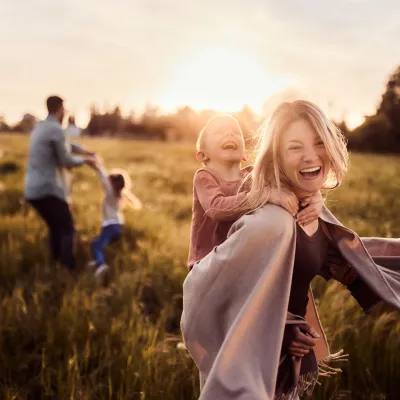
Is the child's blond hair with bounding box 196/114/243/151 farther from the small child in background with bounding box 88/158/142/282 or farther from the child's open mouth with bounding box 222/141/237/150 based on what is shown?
the small child in background with bounding box 88/158/142/282

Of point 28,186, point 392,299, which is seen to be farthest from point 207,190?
point 28,186

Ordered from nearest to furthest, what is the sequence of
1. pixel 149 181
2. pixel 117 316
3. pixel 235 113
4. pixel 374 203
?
pixel 235 113, pixel 117 316, pixel 374 203, pixel 149 181

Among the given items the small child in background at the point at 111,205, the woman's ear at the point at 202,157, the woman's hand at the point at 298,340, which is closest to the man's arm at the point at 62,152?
the small child in background at the point at 111,205

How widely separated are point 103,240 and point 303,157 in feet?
14.1

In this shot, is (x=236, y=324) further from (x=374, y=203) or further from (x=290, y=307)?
(x=374, y=203)

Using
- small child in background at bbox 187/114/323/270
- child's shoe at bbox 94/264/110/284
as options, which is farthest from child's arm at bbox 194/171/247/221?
child's shoe at bbox 94/264/110/284

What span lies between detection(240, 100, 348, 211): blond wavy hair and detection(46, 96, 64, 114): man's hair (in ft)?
13.0

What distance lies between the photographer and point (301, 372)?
70.8 inches

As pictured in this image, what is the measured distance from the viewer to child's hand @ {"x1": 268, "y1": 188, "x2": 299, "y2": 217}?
60.9 inches

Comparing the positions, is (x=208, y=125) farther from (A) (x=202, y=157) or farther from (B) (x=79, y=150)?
(B) (x=79, y=150)

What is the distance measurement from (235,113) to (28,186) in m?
3.78

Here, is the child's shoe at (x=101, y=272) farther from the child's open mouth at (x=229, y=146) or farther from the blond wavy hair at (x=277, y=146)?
the blond wavy hair at (x=277, y=146)

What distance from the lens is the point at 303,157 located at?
1.58m

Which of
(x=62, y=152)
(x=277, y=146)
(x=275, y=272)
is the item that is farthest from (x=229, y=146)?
(x=62, y=152)
